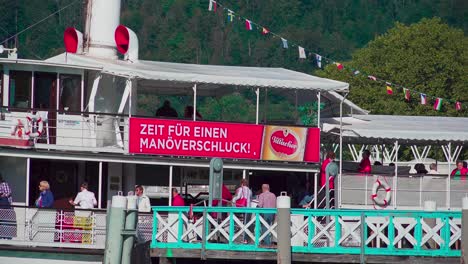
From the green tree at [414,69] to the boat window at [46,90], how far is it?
132 feet

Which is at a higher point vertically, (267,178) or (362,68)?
(362,68)

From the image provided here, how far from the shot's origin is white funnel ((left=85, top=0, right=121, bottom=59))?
3600cm

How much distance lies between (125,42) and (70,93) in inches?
98.3

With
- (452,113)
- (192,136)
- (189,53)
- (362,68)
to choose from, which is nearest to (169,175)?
(192,136)

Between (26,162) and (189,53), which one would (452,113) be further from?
(189,53)

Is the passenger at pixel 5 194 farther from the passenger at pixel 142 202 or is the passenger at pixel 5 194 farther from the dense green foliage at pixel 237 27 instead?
the dense green foliage at pixel 237 27

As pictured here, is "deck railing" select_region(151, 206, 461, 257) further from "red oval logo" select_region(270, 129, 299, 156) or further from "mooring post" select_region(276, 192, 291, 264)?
"red oval logo" select_region(270, 129, 299, 156)

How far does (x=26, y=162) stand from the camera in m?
32.6

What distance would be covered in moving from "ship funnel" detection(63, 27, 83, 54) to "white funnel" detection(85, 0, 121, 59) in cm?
19

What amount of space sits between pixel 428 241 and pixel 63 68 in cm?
972

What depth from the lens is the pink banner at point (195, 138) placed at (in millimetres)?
32750

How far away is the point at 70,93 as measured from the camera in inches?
1332

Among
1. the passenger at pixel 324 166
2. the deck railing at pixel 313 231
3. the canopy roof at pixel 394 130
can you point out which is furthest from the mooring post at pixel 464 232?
the canopy roof at pixel 394 130

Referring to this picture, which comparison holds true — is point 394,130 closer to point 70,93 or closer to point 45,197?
point 70,93
